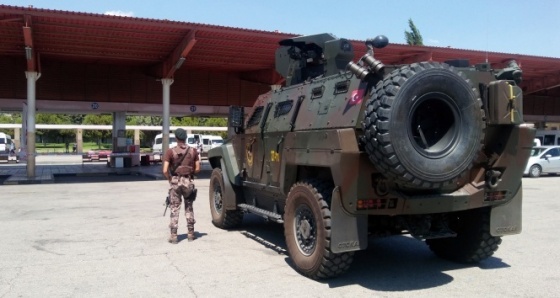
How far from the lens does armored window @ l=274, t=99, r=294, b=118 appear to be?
275 inches

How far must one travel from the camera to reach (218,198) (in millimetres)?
9195

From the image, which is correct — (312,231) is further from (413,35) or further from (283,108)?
(413,35)

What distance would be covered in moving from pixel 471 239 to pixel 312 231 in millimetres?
2099

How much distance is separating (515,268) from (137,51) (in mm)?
16701

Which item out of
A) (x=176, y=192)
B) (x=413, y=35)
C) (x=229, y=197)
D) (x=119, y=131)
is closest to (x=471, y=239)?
(x=229, y=197)

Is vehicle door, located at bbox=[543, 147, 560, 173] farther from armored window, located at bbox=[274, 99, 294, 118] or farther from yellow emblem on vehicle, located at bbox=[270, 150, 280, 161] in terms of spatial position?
yellow emblem on vehicle, located at bbox=[270, 150, 280, 161]

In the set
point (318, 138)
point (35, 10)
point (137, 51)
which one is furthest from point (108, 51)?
point (318, 138)

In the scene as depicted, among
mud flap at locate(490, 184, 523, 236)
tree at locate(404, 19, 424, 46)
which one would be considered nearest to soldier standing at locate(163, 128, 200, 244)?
mud flap at locate(490, 184, 523, 236)

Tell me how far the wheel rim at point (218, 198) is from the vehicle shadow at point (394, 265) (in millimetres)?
876

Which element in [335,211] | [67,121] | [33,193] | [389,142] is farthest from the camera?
[67,121]

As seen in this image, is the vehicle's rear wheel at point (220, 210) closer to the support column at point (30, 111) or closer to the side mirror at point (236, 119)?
the side mirror at point (236, 119)

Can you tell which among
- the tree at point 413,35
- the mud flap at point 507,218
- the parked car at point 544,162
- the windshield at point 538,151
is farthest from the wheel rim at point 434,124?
the tree at point 413,35

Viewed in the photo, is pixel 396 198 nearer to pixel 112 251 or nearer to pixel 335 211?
pixel 335 211

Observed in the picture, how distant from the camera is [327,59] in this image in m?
7.15
